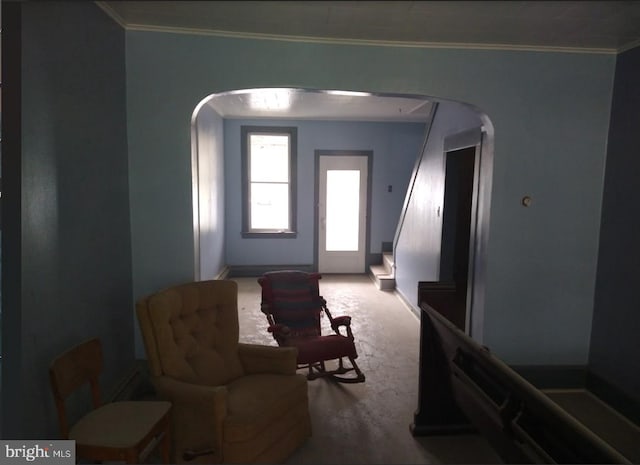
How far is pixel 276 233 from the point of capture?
7203mm

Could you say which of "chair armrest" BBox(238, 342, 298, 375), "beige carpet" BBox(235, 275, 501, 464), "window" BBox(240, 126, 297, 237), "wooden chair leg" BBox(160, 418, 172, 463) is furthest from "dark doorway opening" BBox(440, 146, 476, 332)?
"window" BBox(240, 126, 297, 237)

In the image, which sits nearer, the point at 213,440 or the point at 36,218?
the point at 36,218

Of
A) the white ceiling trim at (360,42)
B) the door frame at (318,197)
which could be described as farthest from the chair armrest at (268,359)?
the door frame at (318,197)

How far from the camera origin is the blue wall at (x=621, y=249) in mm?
3066

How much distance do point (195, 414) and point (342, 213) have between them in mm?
5279

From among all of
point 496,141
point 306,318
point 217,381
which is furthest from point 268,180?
point 217,381

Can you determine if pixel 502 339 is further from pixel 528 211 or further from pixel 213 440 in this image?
pixel 213 440

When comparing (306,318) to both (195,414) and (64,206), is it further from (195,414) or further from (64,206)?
(64,206)

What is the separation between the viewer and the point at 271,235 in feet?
23.7

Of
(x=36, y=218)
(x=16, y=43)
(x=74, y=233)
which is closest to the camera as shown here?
(x=16, y=43)

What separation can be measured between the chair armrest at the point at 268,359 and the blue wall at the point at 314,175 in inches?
178

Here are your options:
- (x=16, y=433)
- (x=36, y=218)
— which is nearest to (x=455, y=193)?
(x=36, y=218)

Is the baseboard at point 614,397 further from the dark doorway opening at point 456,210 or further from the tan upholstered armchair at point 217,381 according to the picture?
the tan upholstered armchair at point 217,381

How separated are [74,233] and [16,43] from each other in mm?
951
